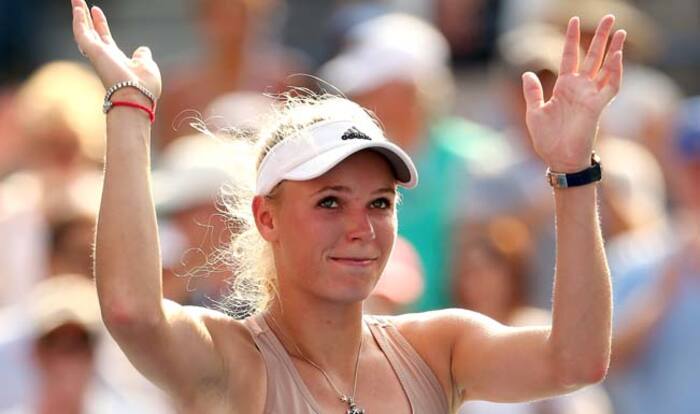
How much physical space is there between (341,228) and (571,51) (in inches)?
28.0

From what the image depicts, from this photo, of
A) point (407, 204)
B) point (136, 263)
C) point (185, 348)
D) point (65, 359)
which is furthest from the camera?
point (407, 204)

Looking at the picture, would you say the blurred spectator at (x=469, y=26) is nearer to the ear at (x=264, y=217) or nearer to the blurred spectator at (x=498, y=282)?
the blurred spectator at (x=498, y=282)

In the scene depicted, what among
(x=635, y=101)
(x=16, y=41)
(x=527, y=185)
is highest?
(x=16, y=41)

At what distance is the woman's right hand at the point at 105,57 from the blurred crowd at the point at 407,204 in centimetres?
186

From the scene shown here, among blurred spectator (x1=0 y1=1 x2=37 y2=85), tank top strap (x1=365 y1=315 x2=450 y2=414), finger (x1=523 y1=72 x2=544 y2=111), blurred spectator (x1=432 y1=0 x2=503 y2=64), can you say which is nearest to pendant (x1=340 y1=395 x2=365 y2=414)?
tank top strap (x1=365 y1=315 x2=450 y2=414)

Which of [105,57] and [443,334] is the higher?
[105,57]

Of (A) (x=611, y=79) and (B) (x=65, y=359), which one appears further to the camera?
(B) (x=65, y=359)

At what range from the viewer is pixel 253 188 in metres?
4.29

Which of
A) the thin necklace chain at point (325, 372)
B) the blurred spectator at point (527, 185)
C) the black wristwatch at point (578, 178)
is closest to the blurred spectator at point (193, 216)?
the blurred spectator at point (527, 185)

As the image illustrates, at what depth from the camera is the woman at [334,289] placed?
3.69 m

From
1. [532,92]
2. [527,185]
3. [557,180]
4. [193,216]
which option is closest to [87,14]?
[532,92]

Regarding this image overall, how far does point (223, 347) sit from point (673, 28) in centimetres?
660

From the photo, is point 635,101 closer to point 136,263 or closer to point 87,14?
point 87,14

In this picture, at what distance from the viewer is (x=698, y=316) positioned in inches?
260
